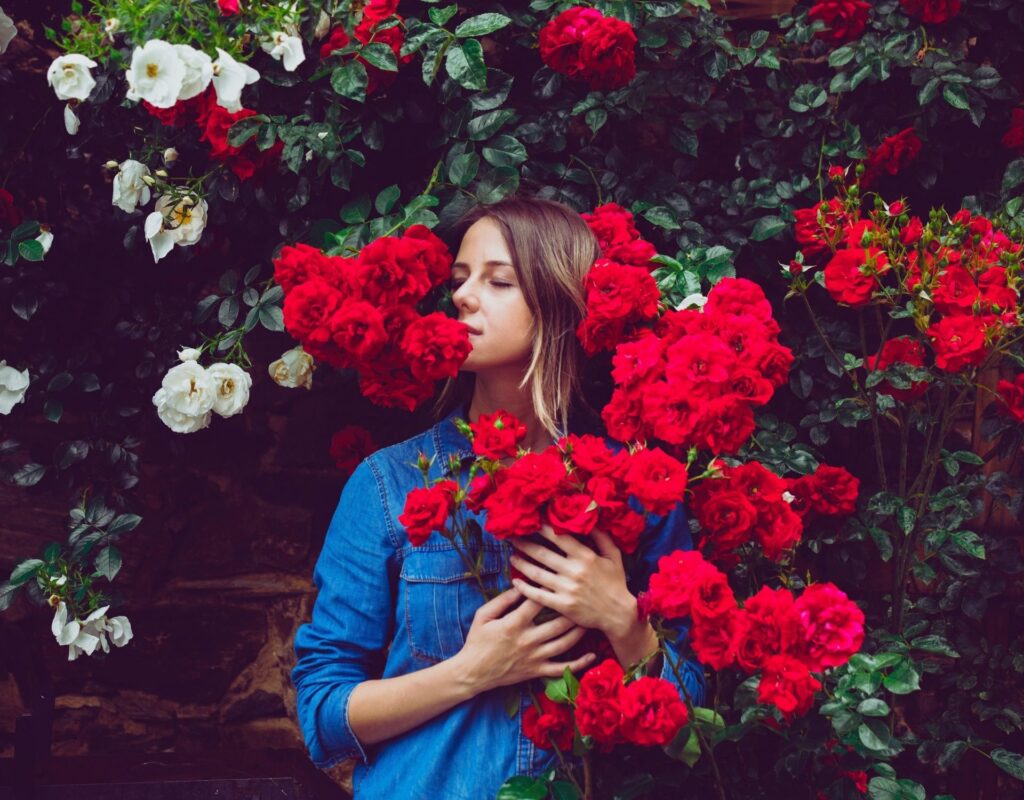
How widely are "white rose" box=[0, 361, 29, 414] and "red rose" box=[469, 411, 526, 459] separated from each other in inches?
38.7

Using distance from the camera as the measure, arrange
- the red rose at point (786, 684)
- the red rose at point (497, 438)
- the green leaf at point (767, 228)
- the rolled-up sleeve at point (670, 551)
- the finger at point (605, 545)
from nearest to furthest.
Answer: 1. the red rose at point (786, 684)
2. the red rose at point (497, 438)
3. the finger at point (605, 545)
4. the rolled-up sleeve at point (670, 551)
5. the green leaf at point (767, 228)

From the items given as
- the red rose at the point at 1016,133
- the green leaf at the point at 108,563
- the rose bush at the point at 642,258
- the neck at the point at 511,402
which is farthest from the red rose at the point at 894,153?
the green leaf at the point at 108,563

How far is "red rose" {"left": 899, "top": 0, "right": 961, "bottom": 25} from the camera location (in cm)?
189

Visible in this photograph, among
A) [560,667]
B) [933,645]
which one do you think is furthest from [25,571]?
[933,645]

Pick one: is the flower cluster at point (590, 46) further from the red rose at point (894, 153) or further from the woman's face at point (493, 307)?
the red rose at point (894, 153)

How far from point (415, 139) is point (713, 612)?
105 centimetres

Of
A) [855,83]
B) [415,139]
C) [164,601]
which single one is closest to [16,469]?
[164,601]

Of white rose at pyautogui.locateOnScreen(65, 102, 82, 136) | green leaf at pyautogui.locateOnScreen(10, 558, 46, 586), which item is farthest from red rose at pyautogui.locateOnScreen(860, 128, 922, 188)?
green leaf at pyautogui.locateOnScreen(10, 558, 46, 586)

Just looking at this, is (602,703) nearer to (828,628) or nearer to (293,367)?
(828,628)

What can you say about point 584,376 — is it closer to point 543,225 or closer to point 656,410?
point 543,225

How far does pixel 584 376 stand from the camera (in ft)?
5.29

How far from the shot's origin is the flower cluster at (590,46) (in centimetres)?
160

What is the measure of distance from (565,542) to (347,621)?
0.37m

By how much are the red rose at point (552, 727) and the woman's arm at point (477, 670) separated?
0.17ft
